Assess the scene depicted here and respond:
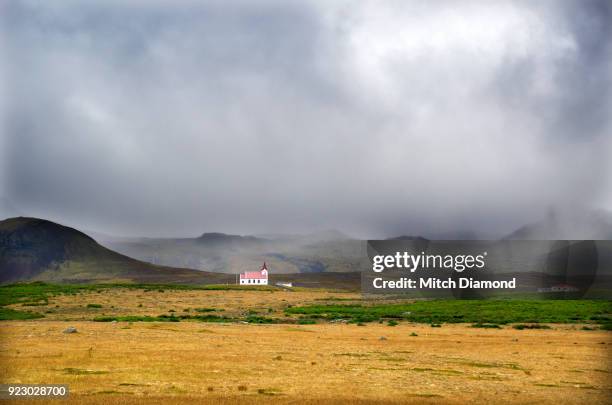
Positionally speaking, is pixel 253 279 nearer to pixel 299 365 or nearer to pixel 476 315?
pixel 476 315

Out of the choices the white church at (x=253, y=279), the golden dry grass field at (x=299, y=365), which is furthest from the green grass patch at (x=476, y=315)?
the white church at (x=253, y=279)

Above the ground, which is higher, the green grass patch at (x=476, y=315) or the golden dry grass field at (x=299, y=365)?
the golden dry grass field at (x=299, y=365)

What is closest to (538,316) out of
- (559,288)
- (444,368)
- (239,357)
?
(444,368)

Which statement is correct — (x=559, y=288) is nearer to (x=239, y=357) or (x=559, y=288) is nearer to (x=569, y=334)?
(x=569, y=334)

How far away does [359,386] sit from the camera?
87.2 ft

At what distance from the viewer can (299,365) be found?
31.9 meters

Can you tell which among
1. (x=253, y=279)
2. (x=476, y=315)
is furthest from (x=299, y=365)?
(x=253, y=279)

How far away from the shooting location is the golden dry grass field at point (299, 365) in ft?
80.8

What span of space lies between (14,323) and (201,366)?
3049 cm

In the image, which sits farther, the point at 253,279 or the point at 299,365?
the point at 253,279

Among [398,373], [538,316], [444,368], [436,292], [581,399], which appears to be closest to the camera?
[581,399]

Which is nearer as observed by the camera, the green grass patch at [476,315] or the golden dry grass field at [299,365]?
the golden dry grass field at [299,365]

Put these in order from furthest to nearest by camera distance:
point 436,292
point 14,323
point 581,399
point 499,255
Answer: point 499,255
point 436,292
point 14,323
point 581,399

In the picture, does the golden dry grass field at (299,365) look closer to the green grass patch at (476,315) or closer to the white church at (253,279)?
the green grass patch at (476,315)
